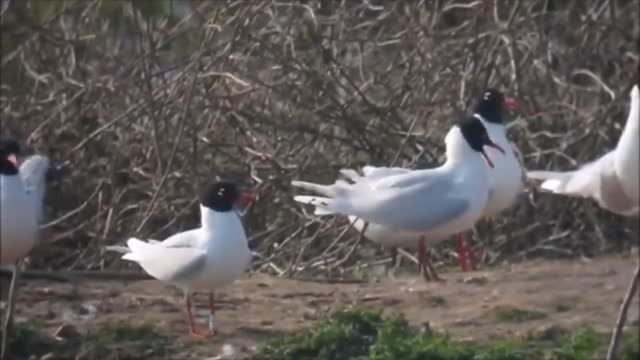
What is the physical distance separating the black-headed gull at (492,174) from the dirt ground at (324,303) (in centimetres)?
30

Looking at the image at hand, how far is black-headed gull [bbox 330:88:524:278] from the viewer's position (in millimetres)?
10211

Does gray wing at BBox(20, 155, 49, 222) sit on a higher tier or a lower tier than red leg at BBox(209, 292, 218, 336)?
higher

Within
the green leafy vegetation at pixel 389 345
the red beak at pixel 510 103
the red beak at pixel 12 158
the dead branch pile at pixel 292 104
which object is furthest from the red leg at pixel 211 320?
the red beak at pixel 510 103

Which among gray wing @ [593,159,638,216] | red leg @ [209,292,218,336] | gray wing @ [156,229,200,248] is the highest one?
gray wing @ [156,229,200,248]

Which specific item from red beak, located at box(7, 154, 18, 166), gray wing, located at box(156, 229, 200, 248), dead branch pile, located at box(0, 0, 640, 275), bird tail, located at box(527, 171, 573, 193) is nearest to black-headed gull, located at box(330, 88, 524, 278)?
bird tail, located at box(527, 171, 573, 193)

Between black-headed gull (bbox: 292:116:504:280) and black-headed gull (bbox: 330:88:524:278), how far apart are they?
0.09 metres

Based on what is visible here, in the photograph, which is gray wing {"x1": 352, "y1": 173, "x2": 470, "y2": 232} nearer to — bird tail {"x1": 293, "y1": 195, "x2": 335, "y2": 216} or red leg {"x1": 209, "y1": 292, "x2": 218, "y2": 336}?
bird tail {"x1": 293, "y1": 195, "x2": 335, "y2": 216}

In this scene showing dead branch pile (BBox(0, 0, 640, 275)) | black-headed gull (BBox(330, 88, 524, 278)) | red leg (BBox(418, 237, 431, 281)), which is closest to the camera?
black-headed gull (BBox(330, 88, 524, 278))

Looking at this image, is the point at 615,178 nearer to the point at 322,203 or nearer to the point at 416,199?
the point at 416,199

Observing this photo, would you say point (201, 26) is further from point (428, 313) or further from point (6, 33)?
point (428, 313)

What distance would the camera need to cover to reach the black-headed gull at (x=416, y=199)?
9.84 m

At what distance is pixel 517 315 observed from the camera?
372 inches

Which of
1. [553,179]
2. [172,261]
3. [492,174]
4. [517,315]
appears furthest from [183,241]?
[553,179]

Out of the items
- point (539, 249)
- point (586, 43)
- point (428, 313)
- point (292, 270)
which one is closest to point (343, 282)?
point (292, 270)
